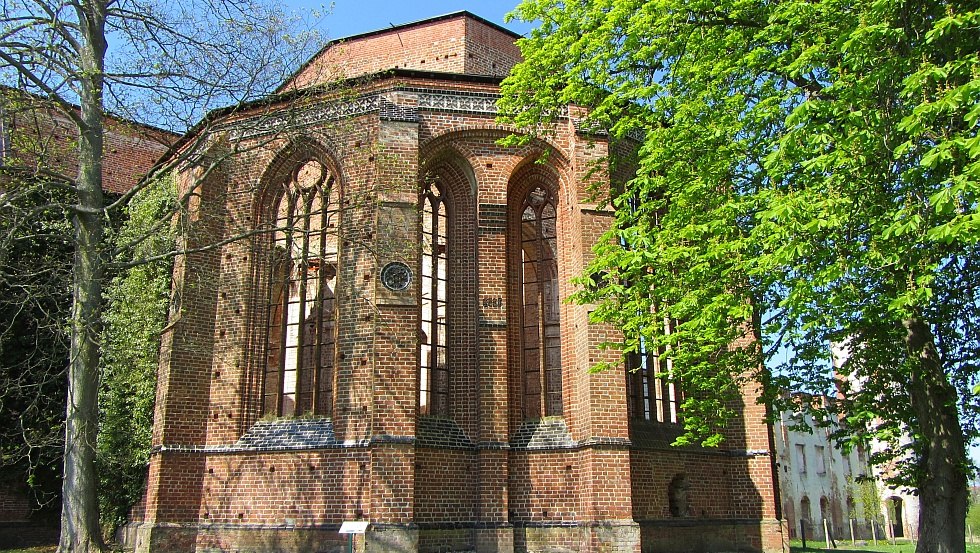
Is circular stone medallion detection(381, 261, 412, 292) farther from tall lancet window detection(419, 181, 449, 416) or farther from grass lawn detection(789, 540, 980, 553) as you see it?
grass lawn detection(789, 540, 980, 553)

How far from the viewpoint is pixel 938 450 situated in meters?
9.88

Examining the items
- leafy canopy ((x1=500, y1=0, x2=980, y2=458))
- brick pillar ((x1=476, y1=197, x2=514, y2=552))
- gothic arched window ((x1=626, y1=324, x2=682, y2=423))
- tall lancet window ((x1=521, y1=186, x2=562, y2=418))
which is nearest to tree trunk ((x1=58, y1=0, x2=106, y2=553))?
brick pillar ((x1=476, y1=197, x2=514, y2=552))

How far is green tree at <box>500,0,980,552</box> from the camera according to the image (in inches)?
327

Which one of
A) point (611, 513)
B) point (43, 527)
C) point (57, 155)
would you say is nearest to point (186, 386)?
point (57, 155)

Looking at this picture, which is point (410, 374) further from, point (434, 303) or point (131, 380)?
point (131, 380)

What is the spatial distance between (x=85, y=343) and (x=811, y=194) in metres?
9.45

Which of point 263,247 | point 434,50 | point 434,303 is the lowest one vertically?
point 434,303

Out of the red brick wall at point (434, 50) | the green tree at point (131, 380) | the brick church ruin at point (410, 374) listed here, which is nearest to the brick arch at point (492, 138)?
the brick church ruin at point (410, 374)

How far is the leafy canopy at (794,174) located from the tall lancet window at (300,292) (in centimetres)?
515

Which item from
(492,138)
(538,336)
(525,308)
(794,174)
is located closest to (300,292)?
(525,308)

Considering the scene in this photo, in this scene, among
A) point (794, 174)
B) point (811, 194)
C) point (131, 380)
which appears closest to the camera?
point (811, 194)

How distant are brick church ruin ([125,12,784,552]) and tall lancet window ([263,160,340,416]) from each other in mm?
57

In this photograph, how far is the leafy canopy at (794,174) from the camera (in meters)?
8.28

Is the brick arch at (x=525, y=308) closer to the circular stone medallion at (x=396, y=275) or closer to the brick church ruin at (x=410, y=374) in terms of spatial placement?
the brick church ruin at (x=410, y=374)
